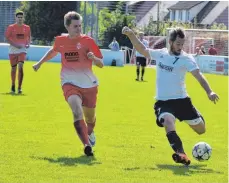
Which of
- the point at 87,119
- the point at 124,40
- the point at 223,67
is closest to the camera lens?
the point at 87,119

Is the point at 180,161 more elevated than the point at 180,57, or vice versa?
the point at 180,57

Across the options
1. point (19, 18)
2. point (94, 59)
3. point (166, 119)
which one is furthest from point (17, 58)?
point (166, 119)

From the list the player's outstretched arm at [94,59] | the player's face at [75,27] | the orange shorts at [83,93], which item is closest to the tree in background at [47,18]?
the orange shorts at [83,93]

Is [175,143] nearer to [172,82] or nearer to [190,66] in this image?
[172,82]

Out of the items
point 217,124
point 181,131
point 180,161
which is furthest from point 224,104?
point 180,161

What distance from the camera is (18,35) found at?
19.7 m

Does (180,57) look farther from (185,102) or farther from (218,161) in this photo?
(218,161)

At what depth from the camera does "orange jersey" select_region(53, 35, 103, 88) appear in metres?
10.3

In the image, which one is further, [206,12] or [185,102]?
[206,12]

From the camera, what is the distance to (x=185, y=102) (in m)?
9.87

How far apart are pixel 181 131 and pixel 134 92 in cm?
921

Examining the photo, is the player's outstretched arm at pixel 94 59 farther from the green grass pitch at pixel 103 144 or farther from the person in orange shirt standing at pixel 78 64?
the green grass pitch at pixel 103 144

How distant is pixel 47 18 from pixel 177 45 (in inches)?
2279

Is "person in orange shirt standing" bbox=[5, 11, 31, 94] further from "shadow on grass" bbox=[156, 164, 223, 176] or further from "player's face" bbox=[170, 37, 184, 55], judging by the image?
"shadow on grass" bbox=[156, 164, 223, 176]
